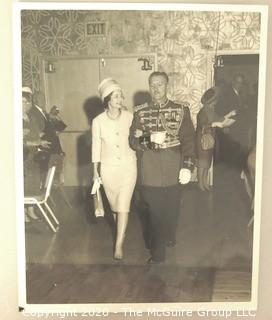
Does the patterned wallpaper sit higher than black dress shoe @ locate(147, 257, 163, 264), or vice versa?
the patterned wallpaper

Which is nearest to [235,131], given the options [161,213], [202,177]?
[202,177]

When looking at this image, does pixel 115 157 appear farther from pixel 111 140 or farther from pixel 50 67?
pixel 50 67

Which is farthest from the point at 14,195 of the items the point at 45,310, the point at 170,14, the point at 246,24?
the point at 246,24

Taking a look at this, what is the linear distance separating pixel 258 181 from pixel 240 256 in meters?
0.17

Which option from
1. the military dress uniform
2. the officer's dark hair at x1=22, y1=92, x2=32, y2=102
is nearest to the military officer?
the military dress uniform

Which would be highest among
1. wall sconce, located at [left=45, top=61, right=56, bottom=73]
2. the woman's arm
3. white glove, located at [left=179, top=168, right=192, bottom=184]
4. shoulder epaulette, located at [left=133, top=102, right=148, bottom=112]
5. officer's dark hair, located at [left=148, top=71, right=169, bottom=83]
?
wall sconce, located at [left=45, top=61, right=56, bottom=73]

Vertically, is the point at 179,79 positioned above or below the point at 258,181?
above

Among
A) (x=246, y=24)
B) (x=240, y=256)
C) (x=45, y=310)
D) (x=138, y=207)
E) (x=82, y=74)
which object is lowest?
(x=45, y=310)

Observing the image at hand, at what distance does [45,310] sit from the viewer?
3.02 feet

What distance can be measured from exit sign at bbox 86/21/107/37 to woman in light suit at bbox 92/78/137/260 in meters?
0.09

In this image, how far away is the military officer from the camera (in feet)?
2.85

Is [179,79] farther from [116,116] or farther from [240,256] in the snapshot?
[240,256]

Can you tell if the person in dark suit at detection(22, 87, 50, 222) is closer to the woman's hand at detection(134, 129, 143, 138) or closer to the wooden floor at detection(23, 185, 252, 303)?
the wooden floor at detection(23, 185, 252, 303)

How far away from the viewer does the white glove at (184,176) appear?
34.4 inches
